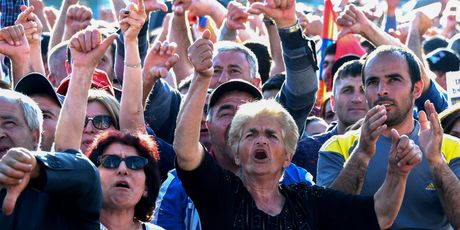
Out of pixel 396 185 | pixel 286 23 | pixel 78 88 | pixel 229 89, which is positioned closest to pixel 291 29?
pixel 286 23

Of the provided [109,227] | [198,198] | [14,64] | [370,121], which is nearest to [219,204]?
[198,198]

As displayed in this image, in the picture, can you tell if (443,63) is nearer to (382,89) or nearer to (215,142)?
(382,89)

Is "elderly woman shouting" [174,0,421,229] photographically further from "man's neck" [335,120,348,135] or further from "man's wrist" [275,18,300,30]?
"man's neck" [335,120,348,135]

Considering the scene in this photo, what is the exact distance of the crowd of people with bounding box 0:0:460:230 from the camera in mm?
5324

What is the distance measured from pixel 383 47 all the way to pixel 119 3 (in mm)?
3390

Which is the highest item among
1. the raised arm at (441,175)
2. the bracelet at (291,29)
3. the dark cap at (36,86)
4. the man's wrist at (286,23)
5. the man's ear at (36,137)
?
the man's ear at (36,137)

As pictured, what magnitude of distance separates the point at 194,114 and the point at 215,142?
101 cm

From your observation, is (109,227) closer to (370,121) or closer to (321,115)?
(370,121)

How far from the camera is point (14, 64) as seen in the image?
7.17 meters

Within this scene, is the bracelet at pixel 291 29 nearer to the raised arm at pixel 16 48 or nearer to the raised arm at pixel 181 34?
the raised arm at pixel 16 48

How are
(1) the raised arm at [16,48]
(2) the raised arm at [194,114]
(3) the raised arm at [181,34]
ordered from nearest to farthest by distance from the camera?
1. (2) the raised arm at [194,114]
2. (1) the raised arm at [16,48]
3. (3) the raised arm at [181,34]

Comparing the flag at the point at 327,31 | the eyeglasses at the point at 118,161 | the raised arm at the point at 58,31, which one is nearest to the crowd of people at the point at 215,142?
the eyeglasses at the point at 118,161

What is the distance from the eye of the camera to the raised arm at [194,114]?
224 inches

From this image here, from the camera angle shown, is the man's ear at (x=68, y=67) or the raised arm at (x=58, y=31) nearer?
the man's ear at (x=68, y=67)
